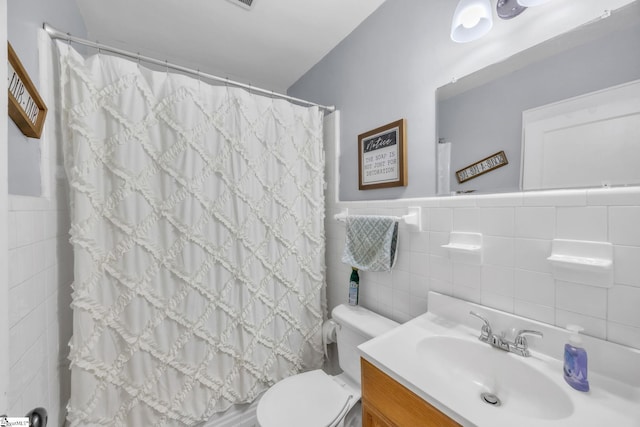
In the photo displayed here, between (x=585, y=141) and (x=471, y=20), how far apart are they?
59 centimetres

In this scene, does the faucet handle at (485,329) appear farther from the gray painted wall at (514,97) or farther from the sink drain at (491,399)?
the gray painted wall at (514,97)

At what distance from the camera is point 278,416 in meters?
1.03

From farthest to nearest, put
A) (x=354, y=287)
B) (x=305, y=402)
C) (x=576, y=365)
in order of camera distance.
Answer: (x=354, y=287) < (x=305, y=402) < (x=576, y=365)

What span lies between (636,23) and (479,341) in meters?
1.03

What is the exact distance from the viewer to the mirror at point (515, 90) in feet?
2.24

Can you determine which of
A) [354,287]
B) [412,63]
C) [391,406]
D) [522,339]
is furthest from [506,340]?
[412,63]

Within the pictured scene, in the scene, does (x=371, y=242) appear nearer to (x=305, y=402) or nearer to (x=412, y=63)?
(x=305, y=402)

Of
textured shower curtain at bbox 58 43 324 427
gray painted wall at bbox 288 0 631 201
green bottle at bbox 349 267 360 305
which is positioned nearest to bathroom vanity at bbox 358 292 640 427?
green bottle at bbox 349 267 360 305

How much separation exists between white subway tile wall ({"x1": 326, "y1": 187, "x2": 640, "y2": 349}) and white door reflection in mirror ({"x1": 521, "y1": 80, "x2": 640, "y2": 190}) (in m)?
0.05

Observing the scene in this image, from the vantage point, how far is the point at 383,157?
1.34 m

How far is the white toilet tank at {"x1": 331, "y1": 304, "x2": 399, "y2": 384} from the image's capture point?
1188mm

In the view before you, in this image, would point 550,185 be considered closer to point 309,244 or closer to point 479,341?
point 479,341

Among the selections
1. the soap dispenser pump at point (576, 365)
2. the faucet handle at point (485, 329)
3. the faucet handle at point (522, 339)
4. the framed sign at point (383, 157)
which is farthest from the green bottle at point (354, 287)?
the soap dispenser pump at point (576, 365)

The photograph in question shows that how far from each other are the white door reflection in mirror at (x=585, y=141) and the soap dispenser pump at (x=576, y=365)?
1.48ft
